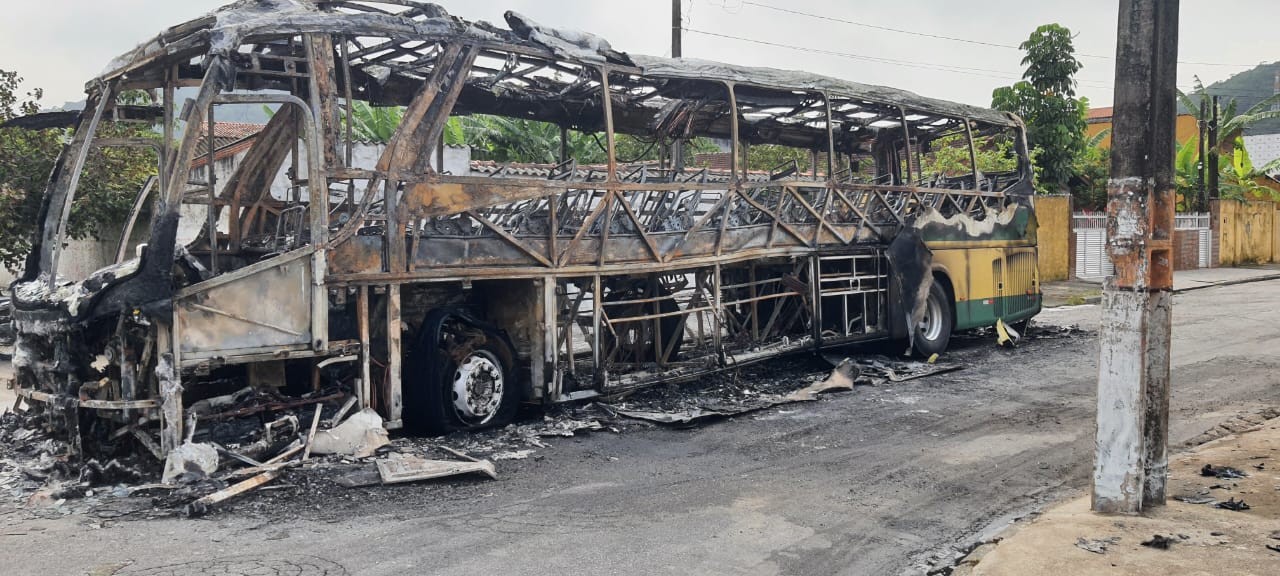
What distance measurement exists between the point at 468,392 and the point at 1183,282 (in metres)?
21.8

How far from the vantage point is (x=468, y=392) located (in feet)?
27.9

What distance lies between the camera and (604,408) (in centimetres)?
948

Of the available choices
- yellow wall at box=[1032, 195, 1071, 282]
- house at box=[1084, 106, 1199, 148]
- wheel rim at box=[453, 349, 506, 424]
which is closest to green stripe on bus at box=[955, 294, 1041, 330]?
wheel rim at box=[453, 349, 506, 424]

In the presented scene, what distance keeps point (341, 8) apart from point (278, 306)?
234 cm

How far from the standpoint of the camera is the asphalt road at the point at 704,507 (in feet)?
17.4

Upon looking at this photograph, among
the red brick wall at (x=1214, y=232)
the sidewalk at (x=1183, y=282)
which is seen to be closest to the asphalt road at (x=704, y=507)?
the sidewalk at (x=1183, y=282)

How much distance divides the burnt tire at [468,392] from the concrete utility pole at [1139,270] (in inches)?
190

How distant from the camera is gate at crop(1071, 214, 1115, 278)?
25891mm

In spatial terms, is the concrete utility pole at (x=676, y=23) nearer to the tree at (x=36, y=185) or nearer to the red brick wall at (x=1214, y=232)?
the tree at (x=36, y=185)

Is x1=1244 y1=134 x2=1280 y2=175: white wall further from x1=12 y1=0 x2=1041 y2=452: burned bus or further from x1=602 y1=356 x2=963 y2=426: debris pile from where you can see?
x1=602 y1=356 x2=963 y2=426: debris pile

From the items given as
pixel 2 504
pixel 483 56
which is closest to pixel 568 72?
pixel 483 56

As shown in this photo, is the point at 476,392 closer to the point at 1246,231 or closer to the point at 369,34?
the point at 369,34

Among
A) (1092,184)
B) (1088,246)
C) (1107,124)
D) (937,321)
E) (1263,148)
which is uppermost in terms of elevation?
(1107,124)

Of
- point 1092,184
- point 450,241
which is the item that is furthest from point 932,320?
point 1092,184
